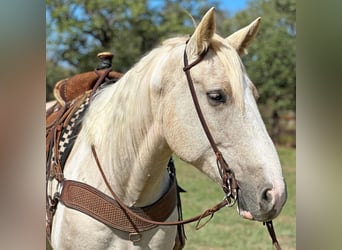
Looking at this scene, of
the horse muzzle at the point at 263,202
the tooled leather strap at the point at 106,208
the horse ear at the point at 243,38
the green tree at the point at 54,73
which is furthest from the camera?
the green tree at the point at 54,73

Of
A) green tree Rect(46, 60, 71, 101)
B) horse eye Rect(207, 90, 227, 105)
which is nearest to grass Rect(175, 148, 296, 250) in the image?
horse eye Rect(207, 90, 227, 105)

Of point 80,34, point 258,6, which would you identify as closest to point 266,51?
point 258,6

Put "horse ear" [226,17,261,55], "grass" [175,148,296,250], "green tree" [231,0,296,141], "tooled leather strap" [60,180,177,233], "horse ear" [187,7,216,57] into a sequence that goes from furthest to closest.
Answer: "green tree" [231,0,296,141] → "grass" [175,148,296,250] → "tooled leather strap" [60,180,177,233] → "horse ear" [226,17,261,55] → "horse ear" [187,7,216,57]

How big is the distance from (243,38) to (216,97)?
0.28 m

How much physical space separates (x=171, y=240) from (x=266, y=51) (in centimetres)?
1325

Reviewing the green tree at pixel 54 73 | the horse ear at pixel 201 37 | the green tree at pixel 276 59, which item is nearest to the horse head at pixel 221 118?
the horse ear at pixel 201 37

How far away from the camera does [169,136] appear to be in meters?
1.38

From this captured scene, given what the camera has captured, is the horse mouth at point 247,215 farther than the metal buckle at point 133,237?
No

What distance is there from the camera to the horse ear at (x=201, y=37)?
4.23 feet

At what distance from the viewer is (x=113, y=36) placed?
49.5 feet

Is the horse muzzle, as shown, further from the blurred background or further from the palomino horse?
the blurred background

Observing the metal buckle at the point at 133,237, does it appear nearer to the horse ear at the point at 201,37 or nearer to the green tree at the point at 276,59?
the horse ear at the point at 201,37

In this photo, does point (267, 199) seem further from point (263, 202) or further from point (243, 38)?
point (243, 38)

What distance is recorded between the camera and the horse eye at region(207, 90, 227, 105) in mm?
1266
